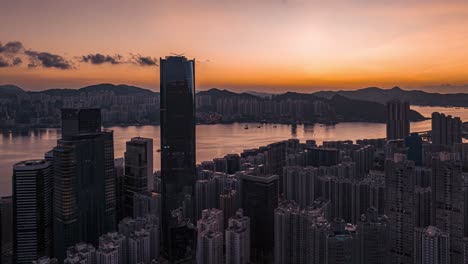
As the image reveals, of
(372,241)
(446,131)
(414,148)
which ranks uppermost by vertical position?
(446,131)

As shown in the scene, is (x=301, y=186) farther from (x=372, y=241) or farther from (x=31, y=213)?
(x=31, y=213)

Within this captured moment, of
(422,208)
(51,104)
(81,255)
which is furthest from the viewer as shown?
(51,104)

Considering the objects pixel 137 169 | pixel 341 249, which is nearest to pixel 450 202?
pixel 341 249

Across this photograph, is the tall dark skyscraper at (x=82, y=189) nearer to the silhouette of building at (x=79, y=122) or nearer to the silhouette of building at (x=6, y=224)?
the silhouette of building at (x=79, y=122)

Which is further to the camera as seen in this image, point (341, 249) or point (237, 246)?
point (237, 246)

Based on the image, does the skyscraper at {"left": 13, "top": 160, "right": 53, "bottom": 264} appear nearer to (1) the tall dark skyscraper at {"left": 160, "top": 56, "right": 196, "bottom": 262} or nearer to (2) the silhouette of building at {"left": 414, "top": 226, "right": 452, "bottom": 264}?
(1) the tall dark skyscraper at {"left": 160, "top": 56, "right": 196, "bottom": 262}

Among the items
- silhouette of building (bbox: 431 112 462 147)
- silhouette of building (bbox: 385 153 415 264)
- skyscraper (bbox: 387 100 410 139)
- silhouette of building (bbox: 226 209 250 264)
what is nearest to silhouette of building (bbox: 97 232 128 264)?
silhouette of building (bbox: 226 209 250 264)

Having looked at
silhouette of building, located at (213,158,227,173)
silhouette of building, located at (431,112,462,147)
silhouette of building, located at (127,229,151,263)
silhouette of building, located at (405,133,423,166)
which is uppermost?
silhouette of building, located at (431,112,462,147)

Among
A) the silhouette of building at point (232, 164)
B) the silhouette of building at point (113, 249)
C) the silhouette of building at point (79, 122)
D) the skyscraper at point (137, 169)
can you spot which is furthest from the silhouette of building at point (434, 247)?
the silhouette of building at point (232, 164)
